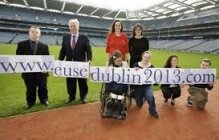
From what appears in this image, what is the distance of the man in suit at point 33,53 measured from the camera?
6909mm

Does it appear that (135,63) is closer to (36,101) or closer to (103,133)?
(103,133)

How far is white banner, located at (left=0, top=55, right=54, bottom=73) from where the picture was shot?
669cm

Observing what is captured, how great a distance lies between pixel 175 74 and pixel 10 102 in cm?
468

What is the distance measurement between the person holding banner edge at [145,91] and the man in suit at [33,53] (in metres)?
2.50

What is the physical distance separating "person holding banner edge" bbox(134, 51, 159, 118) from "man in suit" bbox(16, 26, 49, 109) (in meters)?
2.50

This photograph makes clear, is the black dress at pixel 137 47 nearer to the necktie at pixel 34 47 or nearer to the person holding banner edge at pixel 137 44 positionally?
the person holding banner edge at pixel 137 44

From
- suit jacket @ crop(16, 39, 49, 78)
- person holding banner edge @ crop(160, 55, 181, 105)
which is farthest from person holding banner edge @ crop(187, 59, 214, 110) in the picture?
suit jacket @ crop(16, 39, 49, 78)

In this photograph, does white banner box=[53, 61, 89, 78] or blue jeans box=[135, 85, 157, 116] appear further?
white banner box=[53, 61, 89, 78]

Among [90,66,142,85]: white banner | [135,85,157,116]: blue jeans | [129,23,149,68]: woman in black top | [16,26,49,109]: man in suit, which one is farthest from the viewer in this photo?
[129,23,149,68]: woman in black top

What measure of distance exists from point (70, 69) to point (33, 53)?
1.05 metres

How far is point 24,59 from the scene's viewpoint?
269 inches

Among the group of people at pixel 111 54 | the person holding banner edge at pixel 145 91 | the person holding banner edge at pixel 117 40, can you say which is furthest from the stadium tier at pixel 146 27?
the person holding banner edge at pixel 145 91

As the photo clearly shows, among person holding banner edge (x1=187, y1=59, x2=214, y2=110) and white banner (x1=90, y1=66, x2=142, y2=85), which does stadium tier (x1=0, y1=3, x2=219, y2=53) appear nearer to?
person holding banner edge (x1=187, y1=59, x2=214, y2=110)

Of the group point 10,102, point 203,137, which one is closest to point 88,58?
point 10,102
